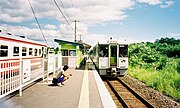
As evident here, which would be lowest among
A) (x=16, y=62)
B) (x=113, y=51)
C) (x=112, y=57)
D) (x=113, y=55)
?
(x=16, y=62)

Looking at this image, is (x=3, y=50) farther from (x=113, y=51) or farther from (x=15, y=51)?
(x=113, y=51)

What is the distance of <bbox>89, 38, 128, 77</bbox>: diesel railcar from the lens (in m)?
17.7

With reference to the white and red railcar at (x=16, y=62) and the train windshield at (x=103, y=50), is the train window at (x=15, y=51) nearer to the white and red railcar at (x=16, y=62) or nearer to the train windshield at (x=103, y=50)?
the white and red railcar at (x=16, y=62)

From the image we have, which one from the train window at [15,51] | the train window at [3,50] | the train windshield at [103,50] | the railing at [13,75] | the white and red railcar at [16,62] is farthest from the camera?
the train windshield at [103,50]

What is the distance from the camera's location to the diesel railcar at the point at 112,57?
58.0ft

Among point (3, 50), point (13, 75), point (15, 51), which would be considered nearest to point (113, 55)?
point (15, 51)

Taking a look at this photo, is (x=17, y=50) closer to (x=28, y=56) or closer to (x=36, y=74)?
(x=28, y=56)

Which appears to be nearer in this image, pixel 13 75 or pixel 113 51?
pixel 13 75

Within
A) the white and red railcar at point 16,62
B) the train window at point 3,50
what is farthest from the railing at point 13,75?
the train window at point 3,50

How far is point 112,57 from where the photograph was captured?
17.8 metres

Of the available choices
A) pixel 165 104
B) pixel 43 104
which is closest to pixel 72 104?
pixel 43 104

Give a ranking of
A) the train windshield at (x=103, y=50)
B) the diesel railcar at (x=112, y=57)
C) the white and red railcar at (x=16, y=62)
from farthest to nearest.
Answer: the train windshield at (x=103, y=50), the diesel railcar at (x=112, y=57), the white and red railcar at (x=16, y=62)

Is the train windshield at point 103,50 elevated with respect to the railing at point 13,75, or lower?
elevated

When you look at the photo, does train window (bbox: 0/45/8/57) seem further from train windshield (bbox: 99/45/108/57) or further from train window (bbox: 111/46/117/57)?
train window (bbox: 111/46/117/57)
